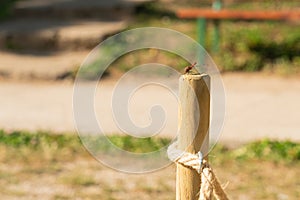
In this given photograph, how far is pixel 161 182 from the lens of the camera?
5.27m

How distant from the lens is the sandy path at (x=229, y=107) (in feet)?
21.3

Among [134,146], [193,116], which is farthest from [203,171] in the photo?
[134,146]

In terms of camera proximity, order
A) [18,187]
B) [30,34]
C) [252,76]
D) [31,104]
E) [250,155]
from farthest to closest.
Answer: [30,34] → [252,76] → [31,104] → [250,155] → [18,187]

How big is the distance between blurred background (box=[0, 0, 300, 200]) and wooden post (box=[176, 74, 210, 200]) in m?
0.81

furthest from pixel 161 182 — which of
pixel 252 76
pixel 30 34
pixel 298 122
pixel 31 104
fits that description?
pixel 30 34

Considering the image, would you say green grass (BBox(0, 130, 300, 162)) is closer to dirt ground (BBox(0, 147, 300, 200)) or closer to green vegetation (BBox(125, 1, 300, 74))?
dirt ground (BBox(0, 147, 300, 200))

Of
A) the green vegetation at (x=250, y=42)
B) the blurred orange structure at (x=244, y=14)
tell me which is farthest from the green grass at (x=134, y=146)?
the blurred orange structure at (x=244, y=14)

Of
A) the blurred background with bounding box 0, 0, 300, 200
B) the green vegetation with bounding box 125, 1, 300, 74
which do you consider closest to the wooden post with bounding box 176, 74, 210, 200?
the blurred background with bounding box 0, 0, 300, 200

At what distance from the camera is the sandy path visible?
649cm

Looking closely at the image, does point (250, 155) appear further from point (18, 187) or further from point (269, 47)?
point (269, 47)

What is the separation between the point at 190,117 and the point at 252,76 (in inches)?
223

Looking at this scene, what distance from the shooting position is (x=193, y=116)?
8.96 feet

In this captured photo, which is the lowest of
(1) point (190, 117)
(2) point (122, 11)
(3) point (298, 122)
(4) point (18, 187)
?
(1) point (190, 117)

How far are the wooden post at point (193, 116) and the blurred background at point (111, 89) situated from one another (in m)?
0.81
